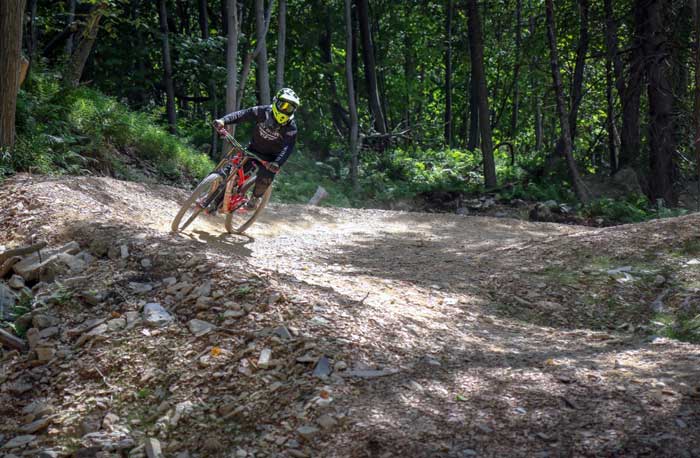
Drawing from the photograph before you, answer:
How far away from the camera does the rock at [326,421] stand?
4086 mm

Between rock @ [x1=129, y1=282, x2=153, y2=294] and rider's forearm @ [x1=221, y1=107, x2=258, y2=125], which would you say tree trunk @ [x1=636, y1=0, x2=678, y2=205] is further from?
rock @ [x1=129, y1=282, x2=153, y2=294]

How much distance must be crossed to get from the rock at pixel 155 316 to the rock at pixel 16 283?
1.68 m

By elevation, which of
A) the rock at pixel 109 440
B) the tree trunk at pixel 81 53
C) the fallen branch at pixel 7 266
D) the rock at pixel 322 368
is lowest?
the rock at pixel 109 440

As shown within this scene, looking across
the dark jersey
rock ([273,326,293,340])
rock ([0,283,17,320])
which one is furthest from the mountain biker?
rock ([273,326,293,340])

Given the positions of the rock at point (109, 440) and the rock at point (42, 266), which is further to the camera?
the rock at point (42, 266)

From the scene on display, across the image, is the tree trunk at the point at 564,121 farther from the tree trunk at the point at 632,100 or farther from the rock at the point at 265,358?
the rock at the point at 265,358

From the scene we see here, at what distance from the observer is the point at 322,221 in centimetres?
1323

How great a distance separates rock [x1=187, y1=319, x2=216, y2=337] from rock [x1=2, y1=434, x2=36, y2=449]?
4.51ft

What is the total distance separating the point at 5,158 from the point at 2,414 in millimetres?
6188

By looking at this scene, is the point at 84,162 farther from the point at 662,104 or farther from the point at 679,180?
the point at 679,180

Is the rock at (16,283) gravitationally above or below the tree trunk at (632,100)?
below

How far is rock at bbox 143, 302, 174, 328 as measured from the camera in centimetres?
546

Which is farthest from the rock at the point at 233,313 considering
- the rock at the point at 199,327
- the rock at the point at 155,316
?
the rock at the point at 155,316

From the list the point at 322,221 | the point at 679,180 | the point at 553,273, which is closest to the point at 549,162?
the point at 679,180
